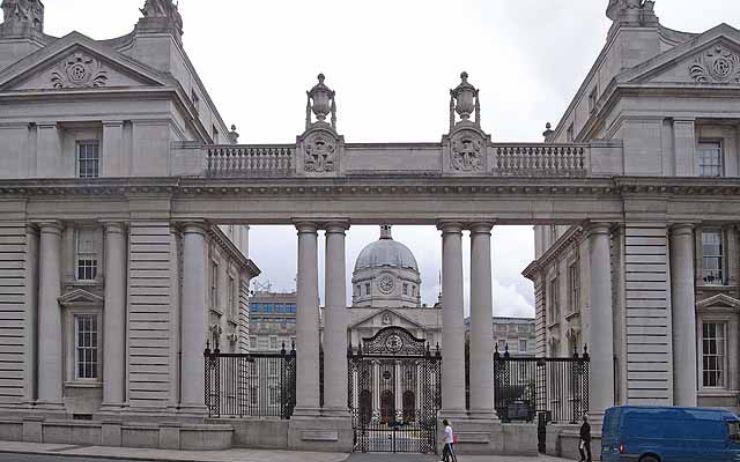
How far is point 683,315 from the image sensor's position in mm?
41500

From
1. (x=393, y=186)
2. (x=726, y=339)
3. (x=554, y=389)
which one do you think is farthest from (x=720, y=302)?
(x=393, y=186)

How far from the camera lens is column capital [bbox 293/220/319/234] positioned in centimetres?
4238

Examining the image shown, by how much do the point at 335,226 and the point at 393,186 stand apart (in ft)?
9.29

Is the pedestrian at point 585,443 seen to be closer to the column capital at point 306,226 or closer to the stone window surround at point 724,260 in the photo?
the stone window surround at point 724,260

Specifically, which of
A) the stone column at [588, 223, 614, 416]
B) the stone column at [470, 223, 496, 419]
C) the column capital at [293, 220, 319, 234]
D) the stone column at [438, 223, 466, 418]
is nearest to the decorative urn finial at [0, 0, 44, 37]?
the column capital at [293, 220, 319, 234]

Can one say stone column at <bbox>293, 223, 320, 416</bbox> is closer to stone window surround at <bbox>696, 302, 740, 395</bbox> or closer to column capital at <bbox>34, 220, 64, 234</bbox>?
column capital at <bbox>34, 220, 64, 234</bbox>

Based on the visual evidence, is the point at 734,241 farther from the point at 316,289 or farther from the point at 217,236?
the point at 217,236

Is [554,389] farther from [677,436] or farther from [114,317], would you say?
[114,317]

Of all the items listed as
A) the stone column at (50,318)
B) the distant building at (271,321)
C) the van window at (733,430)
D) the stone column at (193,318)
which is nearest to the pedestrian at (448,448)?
the van window at (733,430)

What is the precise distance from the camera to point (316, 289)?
4244 centimetres

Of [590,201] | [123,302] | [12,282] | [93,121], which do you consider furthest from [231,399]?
[590,201]

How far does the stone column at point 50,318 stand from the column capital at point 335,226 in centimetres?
1098

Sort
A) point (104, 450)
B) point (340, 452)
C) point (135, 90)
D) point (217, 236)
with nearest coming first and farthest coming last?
point (104, 450), point (340, 452), point (135, 90), point (217, 236)

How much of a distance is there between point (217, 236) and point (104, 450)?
15947 mm
